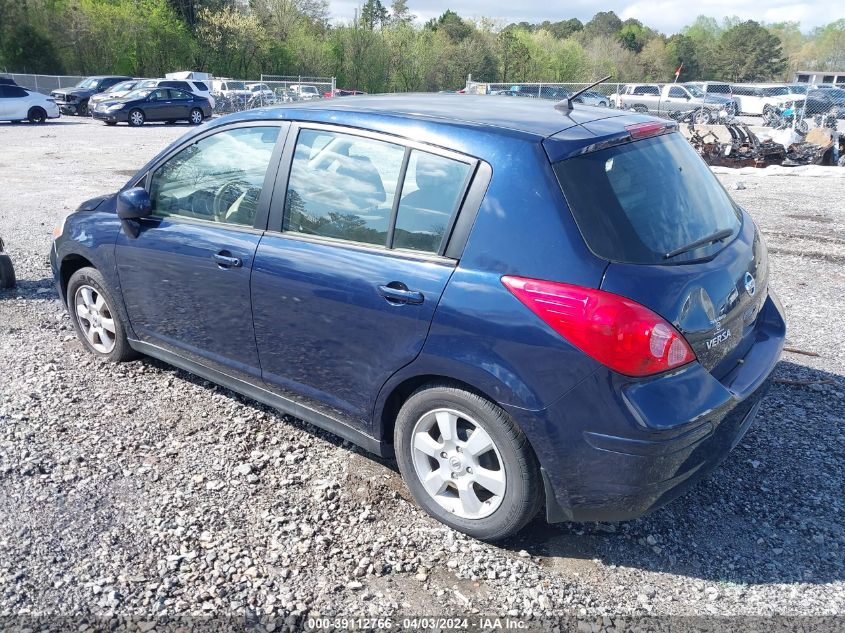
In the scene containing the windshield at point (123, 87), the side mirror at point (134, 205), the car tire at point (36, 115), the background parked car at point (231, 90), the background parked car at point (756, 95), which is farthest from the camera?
the background parked car at point (756, 95)

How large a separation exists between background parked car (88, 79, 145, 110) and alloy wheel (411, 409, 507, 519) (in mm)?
27560

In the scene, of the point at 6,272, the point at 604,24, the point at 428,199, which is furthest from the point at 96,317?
→ the point at 604,24

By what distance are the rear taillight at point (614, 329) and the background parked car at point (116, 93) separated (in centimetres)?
2805

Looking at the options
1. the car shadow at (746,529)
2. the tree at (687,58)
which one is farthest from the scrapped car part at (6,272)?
the tree at (687,58)

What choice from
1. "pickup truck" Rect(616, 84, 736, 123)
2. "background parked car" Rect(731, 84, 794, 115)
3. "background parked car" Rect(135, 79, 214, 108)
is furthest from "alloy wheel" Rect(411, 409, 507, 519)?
"background parked car" Rect(731, 84, 794, 115)

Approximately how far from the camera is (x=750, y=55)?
8106 centimetres

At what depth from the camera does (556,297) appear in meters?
2.70

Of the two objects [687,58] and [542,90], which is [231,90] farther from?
[687,58]

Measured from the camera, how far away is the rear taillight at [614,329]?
8.59 feet

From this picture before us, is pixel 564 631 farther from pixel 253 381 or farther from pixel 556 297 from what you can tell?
pixel 253 381

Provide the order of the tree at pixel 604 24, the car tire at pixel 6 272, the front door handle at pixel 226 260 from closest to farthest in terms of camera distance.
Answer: the front door handle at pixel 226 260 < the car tire at pixel 6 272 < the tree at pixel 604 24

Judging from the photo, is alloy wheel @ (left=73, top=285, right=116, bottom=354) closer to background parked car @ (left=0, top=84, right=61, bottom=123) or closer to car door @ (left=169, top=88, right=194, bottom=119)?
background parked car @ (left=0, top=84, right=61, bottom=123)

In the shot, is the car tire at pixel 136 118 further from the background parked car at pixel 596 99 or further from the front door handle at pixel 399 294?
the front door handle at pixel 399 294

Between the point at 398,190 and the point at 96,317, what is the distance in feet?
9.01
